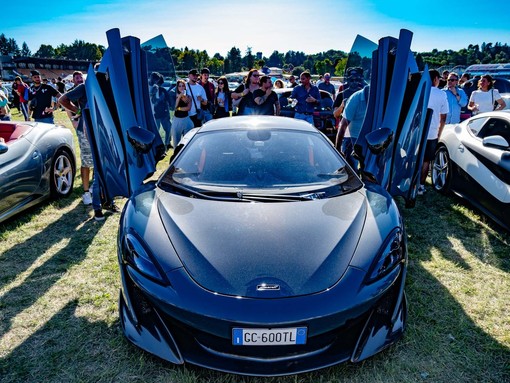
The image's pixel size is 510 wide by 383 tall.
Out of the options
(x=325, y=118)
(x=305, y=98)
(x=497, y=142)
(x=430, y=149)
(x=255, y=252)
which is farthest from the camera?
(x=325, y=118)

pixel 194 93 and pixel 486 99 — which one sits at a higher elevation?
pixel 194 93

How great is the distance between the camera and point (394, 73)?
350 cm

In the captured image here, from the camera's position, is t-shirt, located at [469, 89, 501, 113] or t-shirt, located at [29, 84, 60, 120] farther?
t-shirt, located at [469, 89, 501, 113]

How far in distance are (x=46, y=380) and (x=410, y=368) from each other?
2.07 m

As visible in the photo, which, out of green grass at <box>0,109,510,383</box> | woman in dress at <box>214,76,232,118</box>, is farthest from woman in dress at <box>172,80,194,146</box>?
woman in dress at <box>214,76,232,118</box>

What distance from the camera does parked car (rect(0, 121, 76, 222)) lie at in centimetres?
400

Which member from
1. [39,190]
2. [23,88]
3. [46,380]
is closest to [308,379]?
[46,380]

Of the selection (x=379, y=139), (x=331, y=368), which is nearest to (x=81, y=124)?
(x=379, y=139)

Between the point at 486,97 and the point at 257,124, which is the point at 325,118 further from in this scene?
the point at 257,124

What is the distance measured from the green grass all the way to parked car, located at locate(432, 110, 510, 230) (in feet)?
1.20

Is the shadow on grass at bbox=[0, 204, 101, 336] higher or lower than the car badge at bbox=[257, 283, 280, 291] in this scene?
lower

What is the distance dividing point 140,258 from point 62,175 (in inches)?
143

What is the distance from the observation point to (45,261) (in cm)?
350

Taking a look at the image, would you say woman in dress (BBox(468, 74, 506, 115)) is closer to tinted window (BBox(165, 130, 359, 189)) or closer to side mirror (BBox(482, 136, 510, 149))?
side mirror (BBox(482, 136, 510, 149))
